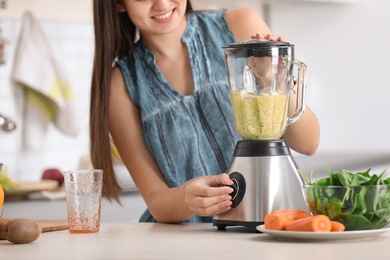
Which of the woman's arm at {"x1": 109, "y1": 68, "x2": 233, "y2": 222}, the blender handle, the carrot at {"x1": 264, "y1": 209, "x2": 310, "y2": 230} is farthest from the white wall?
the carrot at {"x1": 264, "y1": 209, "x2": 310, "y2": 230}

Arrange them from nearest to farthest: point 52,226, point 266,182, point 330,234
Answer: point 330,234, point 266,182, point 52,226

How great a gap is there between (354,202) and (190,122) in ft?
2.43

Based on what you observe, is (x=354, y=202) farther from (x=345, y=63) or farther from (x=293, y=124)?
(x=345, y=63)

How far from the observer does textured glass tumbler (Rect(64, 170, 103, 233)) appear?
155cm

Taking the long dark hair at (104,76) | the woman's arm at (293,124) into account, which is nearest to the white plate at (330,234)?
the woman's arm at (293,124)

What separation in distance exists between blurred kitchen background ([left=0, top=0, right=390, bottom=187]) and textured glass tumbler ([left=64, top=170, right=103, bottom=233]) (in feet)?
Result: 7.11

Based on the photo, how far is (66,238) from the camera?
148 centimetres

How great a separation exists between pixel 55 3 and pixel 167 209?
7.35ft

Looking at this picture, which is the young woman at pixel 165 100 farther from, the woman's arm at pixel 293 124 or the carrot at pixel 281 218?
the carrot at pixel 281 218

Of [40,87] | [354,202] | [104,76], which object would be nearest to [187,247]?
[354,202]

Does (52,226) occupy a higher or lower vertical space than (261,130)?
lower

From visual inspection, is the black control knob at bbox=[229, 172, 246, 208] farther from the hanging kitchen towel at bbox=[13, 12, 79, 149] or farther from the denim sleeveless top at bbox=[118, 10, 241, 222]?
the hanging kitchen towel at bbox=[13, 12, 79, 149]

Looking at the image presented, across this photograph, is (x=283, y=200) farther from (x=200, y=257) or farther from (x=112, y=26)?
(x=112, y=26)

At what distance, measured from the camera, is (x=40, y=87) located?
3742mm
